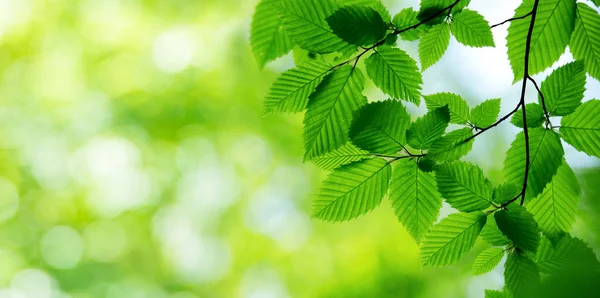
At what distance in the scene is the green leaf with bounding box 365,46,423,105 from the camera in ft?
2.27

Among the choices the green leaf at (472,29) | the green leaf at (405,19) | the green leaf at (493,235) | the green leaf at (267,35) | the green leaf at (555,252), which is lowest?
the green leaf at (555,252)

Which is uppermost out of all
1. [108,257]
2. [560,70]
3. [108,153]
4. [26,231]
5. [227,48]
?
[227,48]

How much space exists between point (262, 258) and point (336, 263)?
866 mm

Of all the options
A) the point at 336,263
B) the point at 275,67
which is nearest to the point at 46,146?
the point at 275,67

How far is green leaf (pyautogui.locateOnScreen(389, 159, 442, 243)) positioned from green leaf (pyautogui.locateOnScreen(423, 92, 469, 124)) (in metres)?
0.15

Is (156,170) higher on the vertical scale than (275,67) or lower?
lower

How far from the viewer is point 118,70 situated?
6.19 meters

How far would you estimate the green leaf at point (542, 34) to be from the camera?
776mm

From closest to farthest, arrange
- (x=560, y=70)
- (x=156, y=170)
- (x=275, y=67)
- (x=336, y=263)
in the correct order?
(x=560, y=70) → (x=336, y=263) → (x=275, y=67) → (x=156, y=170)

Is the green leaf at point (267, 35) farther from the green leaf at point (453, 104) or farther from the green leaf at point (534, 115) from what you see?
the green leaf at point (534, 115)

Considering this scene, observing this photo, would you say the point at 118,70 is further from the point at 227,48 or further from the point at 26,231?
the point at 26,231

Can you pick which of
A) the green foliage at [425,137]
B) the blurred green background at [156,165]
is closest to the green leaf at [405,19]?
the green foliage at [425,137]

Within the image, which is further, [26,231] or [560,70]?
[26,231]

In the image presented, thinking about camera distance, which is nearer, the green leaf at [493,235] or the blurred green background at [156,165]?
the green leaf at [493,235]
